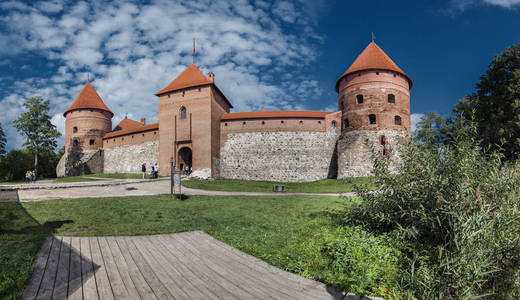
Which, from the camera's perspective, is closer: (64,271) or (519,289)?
(519,289)

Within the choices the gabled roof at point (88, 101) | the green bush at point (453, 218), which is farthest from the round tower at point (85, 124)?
the green bush at point (453, 218)

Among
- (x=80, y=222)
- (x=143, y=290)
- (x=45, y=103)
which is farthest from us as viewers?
(x=45, y=103)

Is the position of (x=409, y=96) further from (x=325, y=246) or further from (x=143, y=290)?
(x=143, y=290)

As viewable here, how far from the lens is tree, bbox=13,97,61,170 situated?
31.5m

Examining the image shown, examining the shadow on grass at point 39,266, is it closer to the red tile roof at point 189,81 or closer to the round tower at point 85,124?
the red tile roof at point 189,81

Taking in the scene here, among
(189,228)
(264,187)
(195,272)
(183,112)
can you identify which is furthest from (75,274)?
(183,112)

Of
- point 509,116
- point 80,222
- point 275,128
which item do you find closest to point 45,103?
point 275,128

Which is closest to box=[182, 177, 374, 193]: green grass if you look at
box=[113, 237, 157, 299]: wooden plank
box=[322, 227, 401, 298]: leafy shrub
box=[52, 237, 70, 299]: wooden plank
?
box=[322, 227, 401, 298]: leafy shrub

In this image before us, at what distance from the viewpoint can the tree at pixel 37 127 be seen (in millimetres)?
31531

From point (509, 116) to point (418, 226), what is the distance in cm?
1962

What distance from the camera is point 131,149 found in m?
29.7

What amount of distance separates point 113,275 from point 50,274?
0.78m

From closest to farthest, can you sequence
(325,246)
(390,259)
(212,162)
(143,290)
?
(143,290)
(390,259)
(325,246)
(212,162)

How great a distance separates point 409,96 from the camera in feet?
77.6
